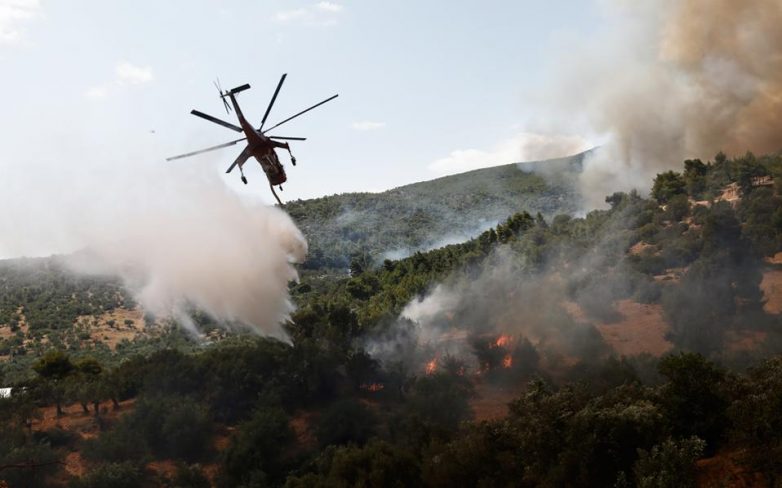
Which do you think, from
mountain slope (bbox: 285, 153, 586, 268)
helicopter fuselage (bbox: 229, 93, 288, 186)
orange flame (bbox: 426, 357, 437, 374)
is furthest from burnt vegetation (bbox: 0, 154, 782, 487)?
mountain slope (bbox: 285, 153, 586, 268)

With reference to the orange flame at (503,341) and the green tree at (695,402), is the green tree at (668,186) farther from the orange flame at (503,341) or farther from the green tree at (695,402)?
the green tree at (695,402)

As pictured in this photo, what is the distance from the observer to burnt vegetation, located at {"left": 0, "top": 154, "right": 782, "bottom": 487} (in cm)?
2130

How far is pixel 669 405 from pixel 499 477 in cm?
671

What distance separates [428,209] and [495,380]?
4376 inches

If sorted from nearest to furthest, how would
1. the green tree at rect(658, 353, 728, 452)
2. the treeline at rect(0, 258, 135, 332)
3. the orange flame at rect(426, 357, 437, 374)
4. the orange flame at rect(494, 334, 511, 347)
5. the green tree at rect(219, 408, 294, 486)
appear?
the green tree at rect(658, 353, 728, 452)
the green tree at rect(219, 408, 294, 486)
the orange flame at rect(426, 357, 437, 374)
the orange flame at rect(494, 334, 511, 347)
the treeline at rect(0, 258, 135, 332)

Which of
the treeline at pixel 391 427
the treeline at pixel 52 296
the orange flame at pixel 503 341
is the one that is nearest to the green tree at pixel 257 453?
the treeline at pixel 391 427

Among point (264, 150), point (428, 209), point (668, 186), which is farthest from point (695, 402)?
point (428, 209)

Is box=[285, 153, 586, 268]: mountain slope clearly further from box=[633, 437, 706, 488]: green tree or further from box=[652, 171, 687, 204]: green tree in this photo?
box=[633, 437, 706, 488]: green tree

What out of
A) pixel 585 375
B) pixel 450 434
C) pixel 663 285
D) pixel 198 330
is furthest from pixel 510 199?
pixel 450 434

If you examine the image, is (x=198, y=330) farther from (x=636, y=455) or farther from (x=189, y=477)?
(x=636, y=455)

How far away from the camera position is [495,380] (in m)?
43.0

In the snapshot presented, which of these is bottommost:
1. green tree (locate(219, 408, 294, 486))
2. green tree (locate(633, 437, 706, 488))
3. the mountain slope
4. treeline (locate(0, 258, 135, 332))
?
green tree (locate(633, 437, 706, 488))

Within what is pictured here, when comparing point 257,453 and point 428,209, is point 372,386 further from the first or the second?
point 428,209

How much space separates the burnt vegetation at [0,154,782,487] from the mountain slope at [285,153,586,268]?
4695 cm
